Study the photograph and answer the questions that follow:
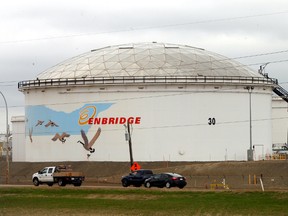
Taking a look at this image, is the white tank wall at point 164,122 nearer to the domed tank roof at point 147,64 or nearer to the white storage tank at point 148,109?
the white storage tank at point 148,109

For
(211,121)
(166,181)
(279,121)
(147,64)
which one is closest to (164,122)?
(211,121)

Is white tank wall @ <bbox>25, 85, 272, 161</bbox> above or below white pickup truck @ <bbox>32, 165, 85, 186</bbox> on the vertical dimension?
above

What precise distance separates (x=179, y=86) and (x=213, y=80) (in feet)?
13.9

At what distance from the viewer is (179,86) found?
96.3 metres

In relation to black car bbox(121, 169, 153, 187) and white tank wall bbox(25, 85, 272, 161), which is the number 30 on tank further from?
black car bbox(121, 169, 153, 187)

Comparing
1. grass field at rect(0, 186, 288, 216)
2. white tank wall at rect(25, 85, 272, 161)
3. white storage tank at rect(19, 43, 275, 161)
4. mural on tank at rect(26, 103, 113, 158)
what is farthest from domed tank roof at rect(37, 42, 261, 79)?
grass field at rect(0, 186, 288, 216)

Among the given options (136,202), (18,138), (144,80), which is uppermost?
(144,80)

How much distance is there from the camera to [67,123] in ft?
326

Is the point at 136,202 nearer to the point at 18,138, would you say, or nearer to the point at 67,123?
the point at 67,123

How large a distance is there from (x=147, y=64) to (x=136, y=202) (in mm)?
48655

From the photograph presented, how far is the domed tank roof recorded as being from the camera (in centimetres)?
9831

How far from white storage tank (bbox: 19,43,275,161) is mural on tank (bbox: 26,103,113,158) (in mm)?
121

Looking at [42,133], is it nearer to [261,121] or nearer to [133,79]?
[133,79]

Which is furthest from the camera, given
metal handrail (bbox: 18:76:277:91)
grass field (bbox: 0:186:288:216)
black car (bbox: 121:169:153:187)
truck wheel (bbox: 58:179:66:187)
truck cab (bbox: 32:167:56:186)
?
metal handrail (bbox: 18:76:277:91)
